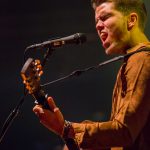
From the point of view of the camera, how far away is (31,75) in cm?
211

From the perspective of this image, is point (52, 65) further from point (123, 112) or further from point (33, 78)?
point (123, 112)

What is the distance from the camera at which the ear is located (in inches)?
92.4

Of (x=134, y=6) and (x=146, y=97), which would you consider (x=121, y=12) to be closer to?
(x=134, y=6)

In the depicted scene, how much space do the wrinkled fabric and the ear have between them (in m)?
0.29

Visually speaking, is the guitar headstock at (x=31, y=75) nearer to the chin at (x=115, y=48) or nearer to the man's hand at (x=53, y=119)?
the man's hand at (x=53, y=119)

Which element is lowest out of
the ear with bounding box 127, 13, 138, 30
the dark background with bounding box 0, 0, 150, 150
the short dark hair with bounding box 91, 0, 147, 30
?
the dark background with bounding box 0, 0, 150, 150

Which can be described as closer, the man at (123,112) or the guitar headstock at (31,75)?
the man at (123,112)

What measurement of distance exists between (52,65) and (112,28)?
168 inches

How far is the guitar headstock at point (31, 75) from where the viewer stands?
210cm

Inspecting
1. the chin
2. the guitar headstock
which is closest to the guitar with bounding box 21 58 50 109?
the guitar headstock

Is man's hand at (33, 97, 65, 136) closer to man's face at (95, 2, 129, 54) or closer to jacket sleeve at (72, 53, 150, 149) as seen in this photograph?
jacket sleeve at (72, 53, 150, 149)

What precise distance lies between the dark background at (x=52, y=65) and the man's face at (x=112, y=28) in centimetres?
366

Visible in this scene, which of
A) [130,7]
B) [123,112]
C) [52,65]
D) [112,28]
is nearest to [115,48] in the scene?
[112,28]

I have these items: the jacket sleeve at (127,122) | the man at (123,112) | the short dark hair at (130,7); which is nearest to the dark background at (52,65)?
the short dark hair at (130,7)
